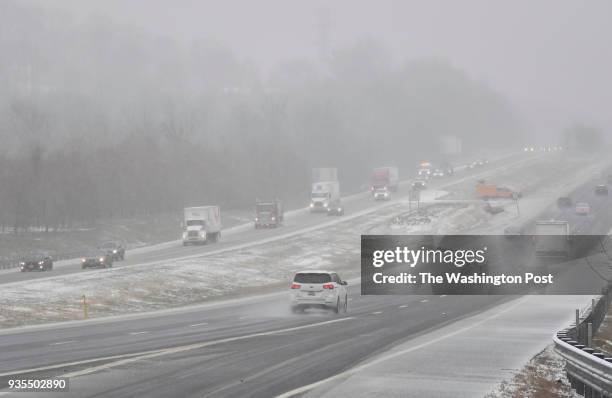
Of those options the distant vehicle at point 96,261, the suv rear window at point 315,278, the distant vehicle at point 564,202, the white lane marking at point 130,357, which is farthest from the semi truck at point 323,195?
the white lane marking at point 130,357

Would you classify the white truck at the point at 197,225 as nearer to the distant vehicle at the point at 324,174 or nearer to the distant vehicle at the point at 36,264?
the distant vehicle at the point at 36,264

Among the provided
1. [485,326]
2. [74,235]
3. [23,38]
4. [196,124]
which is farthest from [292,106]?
[485,326]

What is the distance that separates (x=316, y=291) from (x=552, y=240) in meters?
39.1

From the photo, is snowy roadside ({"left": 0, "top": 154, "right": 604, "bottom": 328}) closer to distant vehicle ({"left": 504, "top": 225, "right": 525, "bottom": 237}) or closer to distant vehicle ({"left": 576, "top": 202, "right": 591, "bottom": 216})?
distant vehicle ({"left": 504, "top": 225, "right": 525, "bottom": 237})

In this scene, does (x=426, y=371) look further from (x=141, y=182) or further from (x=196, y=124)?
(x=196, y=124)

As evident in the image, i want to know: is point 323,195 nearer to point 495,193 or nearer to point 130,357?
point 495,193

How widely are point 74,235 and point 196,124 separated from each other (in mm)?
65197

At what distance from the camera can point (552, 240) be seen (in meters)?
69.9

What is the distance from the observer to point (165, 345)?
2492 cm

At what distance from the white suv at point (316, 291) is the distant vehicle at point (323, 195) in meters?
71.0

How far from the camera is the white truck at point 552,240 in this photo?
69.2 metres

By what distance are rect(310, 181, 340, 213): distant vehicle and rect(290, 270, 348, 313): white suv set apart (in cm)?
7104

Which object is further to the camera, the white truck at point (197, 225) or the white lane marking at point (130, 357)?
the white truck at point (197, 225)

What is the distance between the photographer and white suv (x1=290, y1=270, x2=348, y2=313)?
35.6 meters
